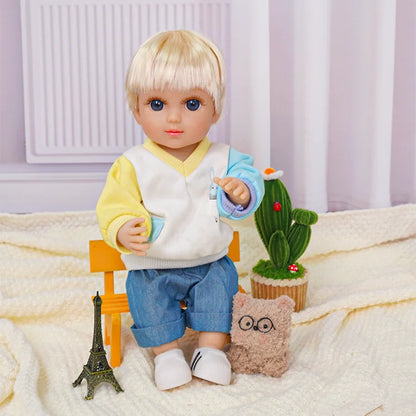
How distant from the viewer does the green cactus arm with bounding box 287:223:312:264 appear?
1271 millimetres

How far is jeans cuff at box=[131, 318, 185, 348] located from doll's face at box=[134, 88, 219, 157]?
0.32 meters

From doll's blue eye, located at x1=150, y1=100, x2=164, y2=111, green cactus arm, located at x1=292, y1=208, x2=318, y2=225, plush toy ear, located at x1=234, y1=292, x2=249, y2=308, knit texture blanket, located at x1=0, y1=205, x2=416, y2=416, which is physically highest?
doll's blue eye, located at x1=150, y1=100, x2=164, y2=111

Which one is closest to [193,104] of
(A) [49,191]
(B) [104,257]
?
(B) [104,257]

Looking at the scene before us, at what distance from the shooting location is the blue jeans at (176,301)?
102 centimetres

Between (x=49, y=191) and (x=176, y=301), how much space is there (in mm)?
787

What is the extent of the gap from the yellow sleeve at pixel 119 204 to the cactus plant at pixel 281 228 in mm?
336

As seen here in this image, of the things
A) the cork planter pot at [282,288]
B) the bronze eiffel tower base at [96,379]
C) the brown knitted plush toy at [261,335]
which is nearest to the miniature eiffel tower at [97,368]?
the bronze eiffel tower base at [96,379]

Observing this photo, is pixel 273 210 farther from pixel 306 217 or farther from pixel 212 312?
pixel 212 312

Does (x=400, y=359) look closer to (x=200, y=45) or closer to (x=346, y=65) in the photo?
(x=200, y=45)

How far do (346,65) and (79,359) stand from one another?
1039 millimetres

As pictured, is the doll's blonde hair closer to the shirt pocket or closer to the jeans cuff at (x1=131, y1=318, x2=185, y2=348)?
the shirt pocket

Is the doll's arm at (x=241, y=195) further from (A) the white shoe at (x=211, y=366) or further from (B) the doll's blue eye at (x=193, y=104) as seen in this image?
(A) the white shoe at (x=211, y=366)

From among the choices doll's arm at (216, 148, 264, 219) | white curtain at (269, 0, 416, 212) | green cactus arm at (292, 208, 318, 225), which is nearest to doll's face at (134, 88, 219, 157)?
doll's arm at (216, 148, 264, 219)

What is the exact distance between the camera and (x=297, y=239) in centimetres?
127
